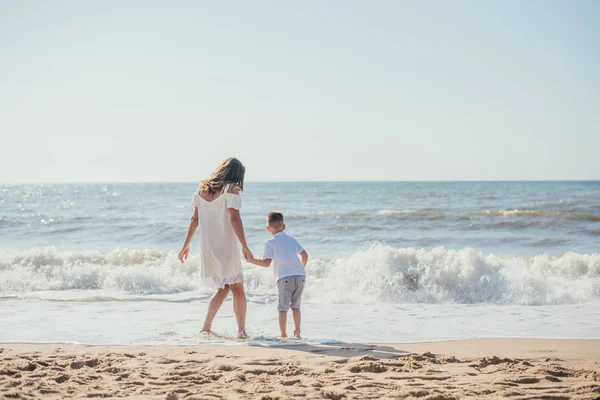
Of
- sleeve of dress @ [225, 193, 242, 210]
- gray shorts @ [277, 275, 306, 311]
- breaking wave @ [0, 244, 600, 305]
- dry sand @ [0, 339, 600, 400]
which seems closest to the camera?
dry sand @ [0, 339, 600, 400]

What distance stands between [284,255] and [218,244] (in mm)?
657

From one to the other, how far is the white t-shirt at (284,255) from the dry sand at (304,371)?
76cm

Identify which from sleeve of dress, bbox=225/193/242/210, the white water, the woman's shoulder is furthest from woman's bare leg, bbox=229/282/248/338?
the woman's shoulder

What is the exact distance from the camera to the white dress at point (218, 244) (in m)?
5.29

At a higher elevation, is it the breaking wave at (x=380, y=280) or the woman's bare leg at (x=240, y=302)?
the woman's bare leg at (x=240, y=302)

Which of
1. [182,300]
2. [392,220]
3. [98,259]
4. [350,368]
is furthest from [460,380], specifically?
[392,220]

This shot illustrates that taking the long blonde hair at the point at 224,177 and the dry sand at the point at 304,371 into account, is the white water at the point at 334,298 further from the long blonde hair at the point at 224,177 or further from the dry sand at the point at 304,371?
the long blonde hair at the point at 224,177

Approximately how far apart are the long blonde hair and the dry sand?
1.49m

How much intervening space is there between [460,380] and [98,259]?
9.69 m

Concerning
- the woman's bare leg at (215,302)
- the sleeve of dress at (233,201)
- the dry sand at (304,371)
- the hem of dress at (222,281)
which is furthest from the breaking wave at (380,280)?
the sleeve of dress at (233,201)

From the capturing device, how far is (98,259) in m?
11.9

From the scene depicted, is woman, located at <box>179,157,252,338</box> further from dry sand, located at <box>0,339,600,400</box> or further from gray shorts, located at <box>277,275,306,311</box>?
dry sand, located at <box>0,339,600,400</box>

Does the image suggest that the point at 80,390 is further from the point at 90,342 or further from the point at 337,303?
the point at 337,303

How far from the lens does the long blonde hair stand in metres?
5.27
